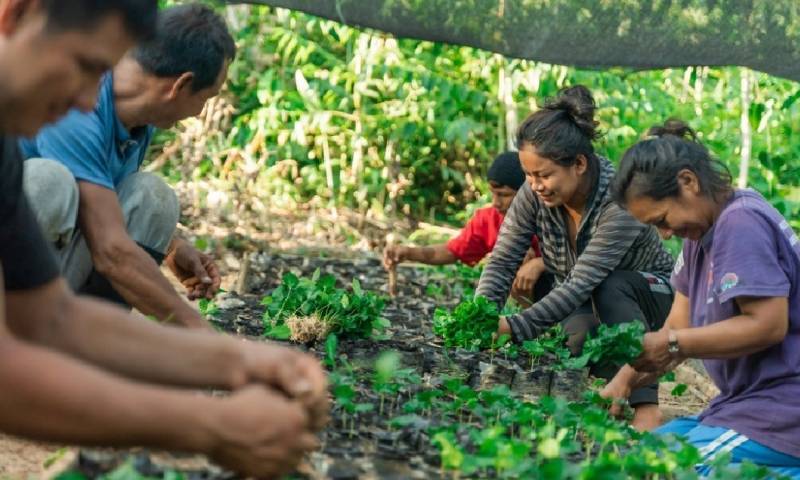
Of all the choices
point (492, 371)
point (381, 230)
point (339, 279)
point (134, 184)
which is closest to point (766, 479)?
point (492, 371)

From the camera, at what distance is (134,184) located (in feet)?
14.4

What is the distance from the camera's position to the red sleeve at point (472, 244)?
20.3 ft

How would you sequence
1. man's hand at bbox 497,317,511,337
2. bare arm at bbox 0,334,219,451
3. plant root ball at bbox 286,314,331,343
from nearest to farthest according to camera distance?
bare arm at bbox 0,334,219,451, plant root ball at bbox 286,314,331,343, man's hand at bbox 497,317,511,337

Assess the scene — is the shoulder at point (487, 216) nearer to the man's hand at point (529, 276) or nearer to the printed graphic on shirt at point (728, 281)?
the man's hand at point (529, 276)

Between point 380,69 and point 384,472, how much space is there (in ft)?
23.6

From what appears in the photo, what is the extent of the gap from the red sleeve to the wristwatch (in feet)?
7.90

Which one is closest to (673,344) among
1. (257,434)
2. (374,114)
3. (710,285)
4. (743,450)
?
(710,285)

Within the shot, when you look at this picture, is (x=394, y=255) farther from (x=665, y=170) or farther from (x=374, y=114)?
(x=374, y=114)

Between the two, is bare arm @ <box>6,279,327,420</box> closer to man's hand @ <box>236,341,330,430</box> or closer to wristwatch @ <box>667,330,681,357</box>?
man's hand @ <box>236,341,330,430</box>

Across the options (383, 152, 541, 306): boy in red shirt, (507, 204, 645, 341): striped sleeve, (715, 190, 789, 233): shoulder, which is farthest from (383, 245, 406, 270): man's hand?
(715, 190, 789, 233): shoulder

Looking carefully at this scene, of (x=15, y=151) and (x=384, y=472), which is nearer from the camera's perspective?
(x=15, y=151)

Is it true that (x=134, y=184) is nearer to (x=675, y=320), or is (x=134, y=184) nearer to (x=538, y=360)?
(x=538, y=360)

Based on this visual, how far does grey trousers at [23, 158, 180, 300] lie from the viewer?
391 centimetres

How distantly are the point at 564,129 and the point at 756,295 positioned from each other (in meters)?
1.45
